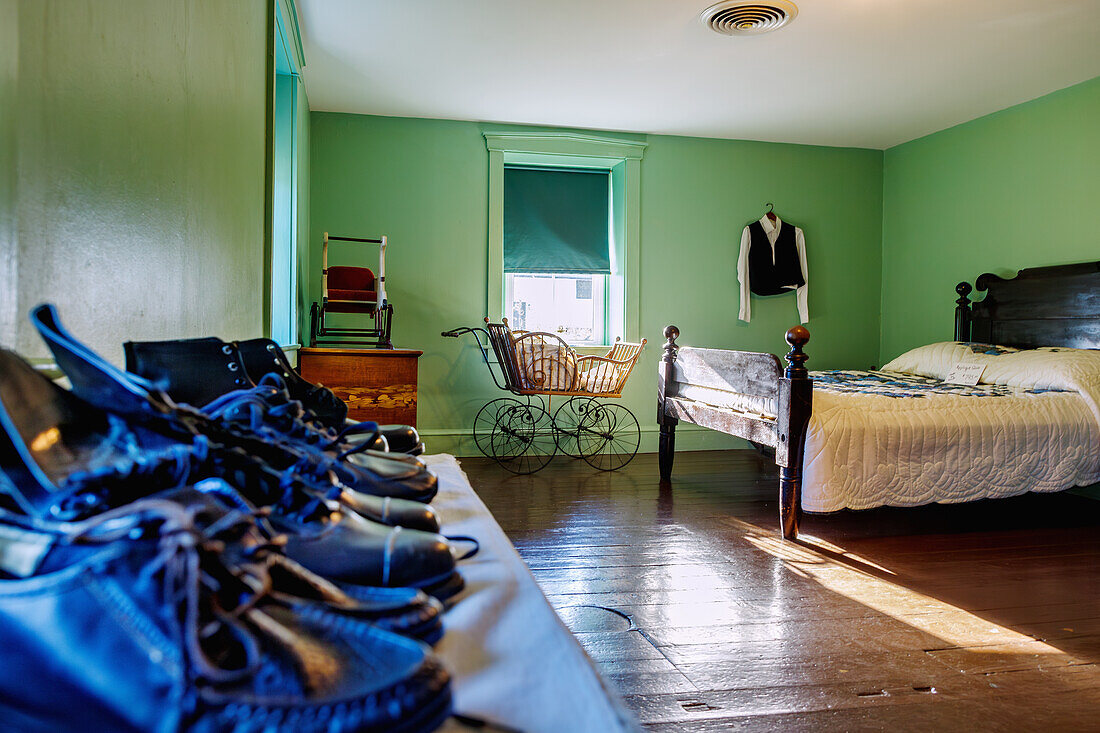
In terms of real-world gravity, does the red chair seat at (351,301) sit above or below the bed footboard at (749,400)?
above

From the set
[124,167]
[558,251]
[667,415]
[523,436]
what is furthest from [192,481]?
[558,251]

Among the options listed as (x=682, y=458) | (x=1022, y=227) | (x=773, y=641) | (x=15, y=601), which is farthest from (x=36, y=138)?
(x=1022, y=227)

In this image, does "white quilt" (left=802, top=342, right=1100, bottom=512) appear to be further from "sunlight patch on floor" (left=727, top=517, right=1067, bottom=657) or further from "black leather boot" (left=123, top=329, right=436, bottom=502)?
"black leather boot" (left=123, top=329, right=436, bottom=502)

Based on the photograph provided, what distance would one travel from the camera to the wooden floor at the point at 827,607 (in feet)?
5.16

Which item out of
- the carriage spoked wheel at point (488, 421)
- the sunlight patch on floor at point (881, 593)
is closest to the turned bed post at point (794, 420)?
the sunlight patch on floor at point (881, 593)

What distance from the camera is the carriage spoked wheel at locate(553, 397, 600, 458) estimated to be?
505cm

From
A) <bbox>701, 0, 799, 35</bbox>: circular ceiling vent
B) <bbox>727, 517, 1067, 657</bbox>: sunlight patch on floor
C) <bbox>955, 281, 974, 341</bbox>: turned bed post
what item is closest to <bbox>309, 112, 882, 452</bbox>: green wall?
<bbox>955, 281, 974, 341</bbox>: turned bed post

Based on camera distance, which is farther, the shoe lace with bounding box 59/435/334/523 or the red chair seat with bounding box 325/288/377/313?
the red chair seat with bounding box 325/288/377/313

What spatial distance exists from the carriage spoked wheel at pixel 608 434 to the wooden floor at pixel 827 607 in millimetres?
1239

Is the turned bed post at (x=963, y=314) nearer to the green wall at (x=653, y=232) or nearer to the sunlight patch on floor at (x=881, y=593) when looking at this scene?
the green wall at (x=653, y=232)

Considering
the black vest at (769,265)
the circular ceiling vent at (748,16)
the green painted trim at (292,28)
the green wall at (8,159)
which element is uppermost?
the circular ceiling vent at (748,16)

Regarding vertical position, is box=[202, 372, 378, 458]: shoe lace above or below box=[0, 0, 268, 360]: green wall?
below

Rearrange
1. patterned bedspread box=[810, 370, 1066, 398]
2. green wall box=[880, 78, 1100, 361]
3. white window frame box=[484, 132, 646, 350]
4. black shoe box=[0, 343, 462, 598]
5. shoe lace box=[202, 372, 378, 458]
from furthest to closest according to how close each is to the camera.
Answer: white window frame box=[484, 132, 646, 350] < green wall box=[880, 78, 1100, 361] < patterned bedspread box=[810, 370, 1066, 398] < shoe lace box=[202, 372, 378, 458] < black shoe box=[0, 343, 462, 598]

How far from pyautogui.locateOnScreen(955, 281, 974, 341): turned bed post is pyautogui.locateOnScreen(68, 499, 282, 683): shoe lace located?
5357 millimetres
